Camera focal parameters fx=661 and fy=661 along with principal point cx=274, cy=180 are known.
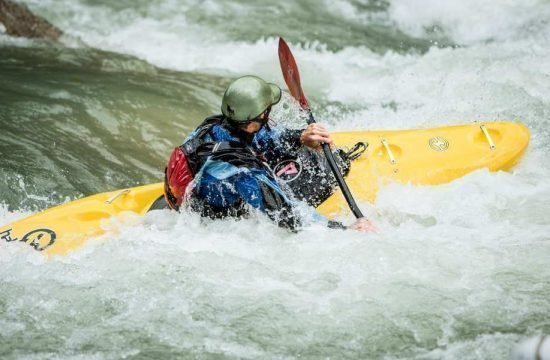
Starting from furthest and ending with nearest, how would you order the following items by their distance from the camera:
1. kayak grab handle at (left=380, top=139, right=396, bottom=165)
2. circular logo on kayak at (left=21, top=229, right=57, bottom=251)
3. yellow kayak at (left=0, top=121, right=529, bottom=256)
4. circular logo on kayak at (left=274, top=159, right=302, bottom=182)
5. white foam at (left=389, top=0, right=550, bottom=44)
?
white foam at (left=389, top=0, right=550, bottom=44), kayak grab handle at (left=380, top=139, right=396, bottom=165), circular logo on kayak at (left=274, top=159, right=302, bottom=182), yellow kayak at (left=0, top=121, right=529, bottom=256), circular logo on kayak at (left=21, top=229, right=57, bottom=251)

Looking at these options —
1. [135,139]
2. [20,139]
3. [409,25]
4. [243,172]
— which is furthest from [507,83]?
[20,139]

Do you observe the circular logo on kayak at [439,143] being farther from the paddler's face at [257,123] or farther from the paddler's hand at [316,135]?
the paddler's face at [257,123]

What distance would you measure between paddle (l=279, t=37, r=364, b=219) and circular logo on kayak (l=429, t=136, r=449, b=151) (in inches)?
36.6

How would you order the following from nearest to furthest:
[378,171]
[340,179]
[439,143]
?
[340,179], [378,171], [439,143]

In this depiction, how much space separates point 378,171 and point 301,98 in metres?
0.74

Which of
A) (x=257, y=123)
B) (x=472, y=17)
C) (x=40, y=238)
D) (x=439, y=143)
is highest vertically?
(x=472, y=17)

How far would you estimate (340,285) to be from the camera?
3.54 meters

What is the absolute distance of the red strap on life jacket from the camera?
142 inches

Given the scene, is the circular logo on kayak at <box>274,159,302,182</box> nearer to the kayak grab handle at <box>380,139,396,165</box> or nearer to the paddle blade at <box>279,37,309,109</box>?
the paddle blade at <box>279,37,309,109</box>

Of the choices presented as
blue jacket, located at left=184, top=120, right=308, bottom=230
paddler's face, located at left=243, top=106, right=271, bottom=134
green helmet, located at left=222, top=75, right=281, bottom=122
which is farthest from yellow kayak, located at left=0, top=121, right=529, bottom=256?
green helmet, located at left=222, top=75, right=281, bottom=122

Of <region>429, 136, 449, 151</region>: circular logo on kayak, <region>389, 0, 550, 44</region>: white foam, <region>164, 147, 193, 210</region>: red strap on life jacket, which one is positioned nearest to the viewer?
<region>164, 147, 193, 210</region>: red strap on life jacket

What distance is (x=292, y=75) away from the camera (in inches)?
186

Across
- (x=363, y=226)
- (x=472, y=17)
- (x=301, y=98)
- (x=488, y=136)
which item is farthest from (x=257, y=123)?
(x=472, y=17)

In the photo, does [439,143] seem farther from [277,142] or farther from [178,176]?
[178,176]
